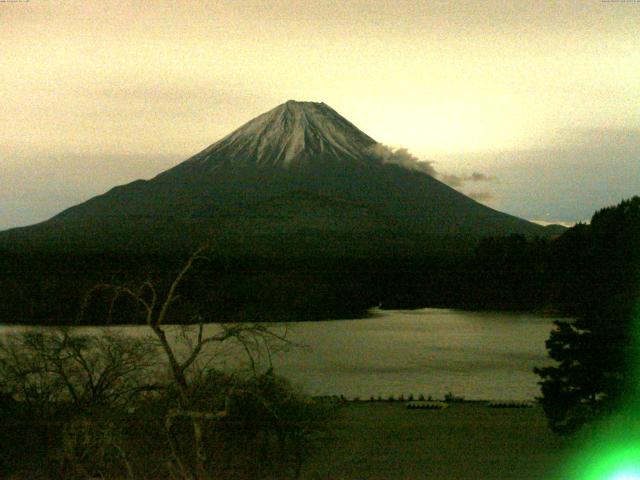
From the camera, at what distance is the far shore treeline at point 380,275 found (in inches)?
890

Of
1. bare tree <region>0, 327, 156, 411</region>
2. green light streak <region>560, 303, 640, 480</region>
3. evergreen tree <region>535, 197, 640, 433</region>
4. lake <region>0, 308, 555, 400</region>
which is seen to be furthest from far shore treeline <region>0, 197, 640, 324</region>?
green light streak <region>560, 303, 640, 480</region>

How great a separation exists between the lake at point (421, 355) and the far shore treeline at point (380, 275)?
0.99 meters

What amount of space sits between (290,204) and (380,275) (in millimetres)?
13557

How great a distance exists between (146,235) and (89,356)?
3915cm

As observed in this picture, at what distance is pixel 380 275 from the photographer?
141 ft

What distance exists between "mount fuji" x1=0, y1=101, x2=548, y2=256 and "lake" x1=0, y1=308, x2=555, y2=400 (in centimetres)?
1135

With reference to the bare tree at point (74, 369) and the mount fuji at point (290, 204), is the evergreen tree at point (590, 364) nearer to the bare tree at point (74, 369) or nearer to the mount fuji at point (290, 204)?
the bare tree at point (74, 369)

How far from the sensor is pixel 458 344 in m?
28.7

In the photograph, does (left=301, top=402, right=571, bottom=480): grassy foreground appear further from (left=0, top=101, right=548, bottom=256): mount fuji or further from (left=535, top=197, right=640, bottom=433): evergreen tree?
(left=0, top=101, right=548, bottom=256): mount fuji

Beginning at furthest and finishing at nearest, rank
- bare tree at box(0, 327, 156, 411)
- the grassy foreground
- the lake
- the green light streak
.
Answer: the lake, the grassy foreground, the green light streak, bare tree at box(0, 327, 156, 411)

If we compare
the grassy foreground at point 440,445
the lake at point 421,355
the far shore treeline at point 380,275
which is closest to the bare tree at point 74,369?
the grassy foreground at point 440,445

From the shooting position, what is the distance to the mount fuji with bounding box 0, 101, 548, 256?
156 feet

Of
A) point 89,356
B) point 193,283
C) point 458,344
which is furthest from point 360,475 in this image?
point 458,344

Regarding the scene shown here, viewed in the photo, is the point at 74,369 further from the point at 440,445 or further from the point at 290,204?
the point at 290,204
